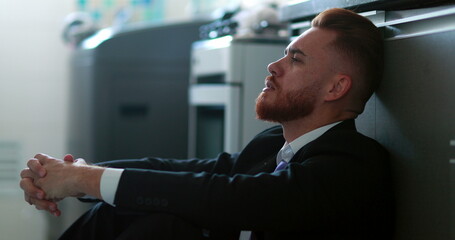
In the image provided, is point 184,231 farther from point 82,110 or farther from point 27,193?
point 82,110

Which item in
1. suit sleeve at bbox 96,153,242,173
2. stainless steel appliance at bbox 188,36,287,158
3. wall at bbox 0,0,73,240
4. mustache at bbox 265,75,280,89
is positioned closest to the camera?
mustache at bbox 265,75,280,89

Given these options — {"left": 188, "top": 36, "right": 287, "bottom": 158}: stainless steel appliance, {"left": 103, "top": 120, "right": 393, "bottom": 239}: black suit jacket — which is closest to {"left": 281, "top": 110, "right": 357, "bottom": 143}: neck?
{"left": 103, "top": 120, "right": 393, "bottom": 239}: black suit jacket

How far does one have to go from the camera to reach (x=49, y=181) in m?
1.34

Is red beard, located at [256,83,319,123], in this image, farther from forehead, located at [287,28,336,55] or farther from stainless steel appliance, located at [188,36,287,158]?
stainless steel appliance, located at [188,36,287,158]

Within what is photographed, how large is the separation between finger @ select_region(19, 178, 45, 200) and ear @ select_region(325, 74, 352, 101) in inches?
23.7

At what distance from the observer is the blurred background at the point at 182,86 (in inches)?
46.9

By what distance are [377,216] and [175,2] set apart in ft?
10.1

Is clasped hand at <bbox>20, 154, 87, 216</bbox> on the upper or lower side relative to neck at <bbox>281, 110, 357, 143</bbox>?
lower

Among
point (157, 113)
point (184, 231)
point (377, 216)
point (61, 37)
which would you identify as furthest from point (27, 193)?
point (61, 37)

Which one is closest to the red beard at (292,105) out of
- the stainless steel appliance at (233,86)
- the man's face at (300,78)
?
the man's face at (300,78)

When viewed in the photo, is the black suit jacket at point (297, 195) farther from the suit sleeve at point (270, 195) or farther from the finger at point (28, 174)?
the finger at point (28, 174)

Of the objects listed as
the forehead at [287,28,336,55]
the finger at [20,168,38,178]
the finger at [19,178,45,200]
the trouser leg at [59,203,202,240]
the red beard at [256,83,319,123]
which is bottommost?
the trouser leg at [59,203,202,240]

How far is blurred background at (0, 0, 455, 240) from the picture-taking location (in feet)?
3.91

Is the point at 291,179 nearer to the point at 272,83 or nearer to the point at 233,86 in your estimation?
the point at 272,83
